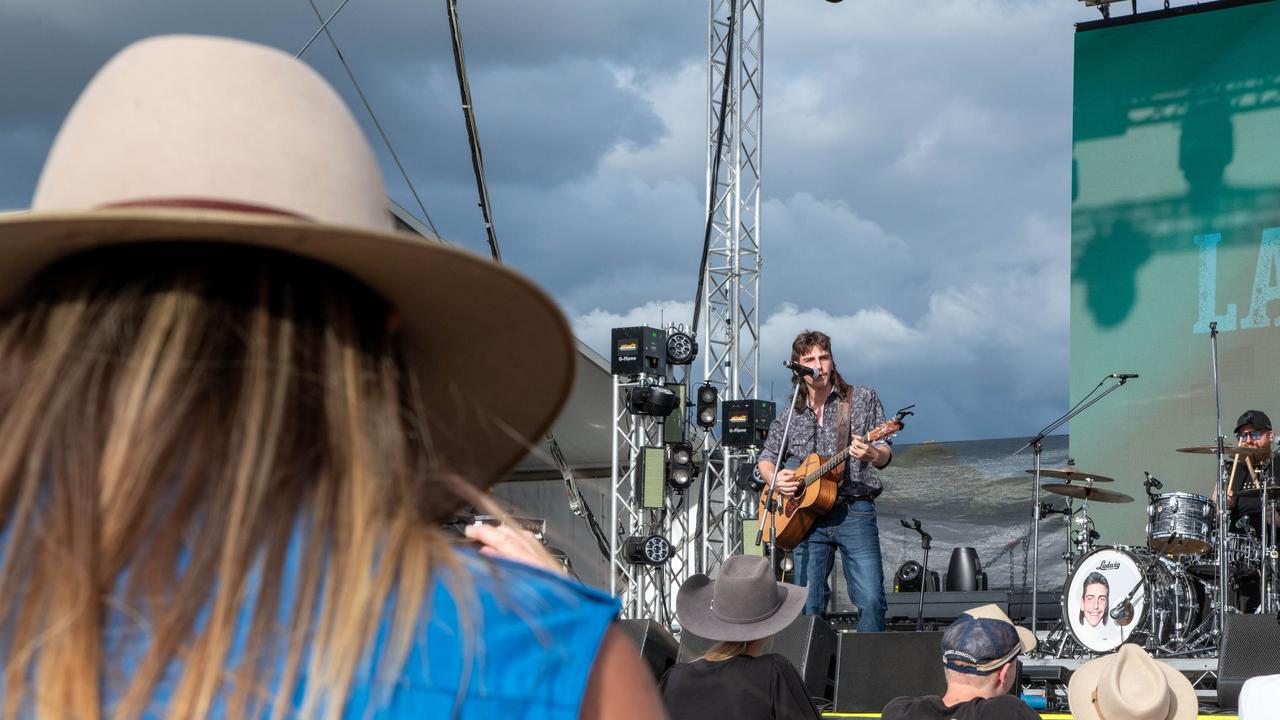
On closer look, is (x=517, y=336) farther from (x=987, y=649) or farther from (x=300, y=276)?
(x=987, y=649)

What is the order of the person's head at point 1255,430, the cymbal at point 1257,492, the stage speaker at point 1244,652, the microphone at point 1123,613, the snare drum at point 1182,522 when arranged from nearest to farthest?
1. the stage speaker at point 1244,652
2. the cymbal at point 1257,492
3. the microphone at point 1123,613
4. the snare drum at point 1182,522
5. the person's head at point 1255,430

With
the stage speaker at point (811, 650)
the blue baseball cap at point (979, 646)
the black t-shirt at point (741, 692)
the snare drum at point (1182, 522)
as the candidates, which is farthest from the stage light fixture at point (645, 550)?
the blue baseball cap at point (979, 646)

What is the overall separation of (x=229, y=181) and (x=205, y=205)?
2cm

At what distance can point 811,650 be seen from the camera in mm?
5902

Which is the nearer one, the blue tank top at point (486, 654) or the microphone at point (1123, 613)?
the blue tank top at point (486, 654)

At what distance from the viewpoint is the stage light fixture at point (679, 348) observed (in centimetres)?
984

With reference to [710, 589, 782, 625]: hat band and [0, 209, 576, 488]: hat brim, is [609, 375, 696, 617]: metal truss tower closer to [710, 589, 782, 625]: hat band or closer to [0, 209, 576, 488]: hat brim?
[710, 589, 782, 625]: hat band

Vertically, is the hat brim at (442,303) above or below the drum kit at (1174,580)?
above

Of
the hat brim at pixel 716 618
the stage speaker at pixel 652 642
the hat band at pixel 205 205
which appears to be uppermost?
the hat band at pixel 205 205

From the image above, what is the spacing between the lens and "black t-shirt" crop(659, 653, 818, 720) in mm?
4000

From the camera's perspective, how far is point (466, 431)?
919mm

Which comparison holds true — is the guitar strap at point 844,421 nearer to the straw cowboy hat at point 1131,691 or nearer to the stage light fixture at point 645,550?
the straw cowboy hat at point 1131,691

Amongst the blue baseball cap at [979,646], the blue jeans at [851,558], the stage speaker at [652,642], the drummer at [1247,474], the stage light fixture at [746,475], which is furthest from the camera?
the stage light fixture at [746,475]

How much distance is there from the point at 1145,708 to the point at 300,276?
11.4ft
